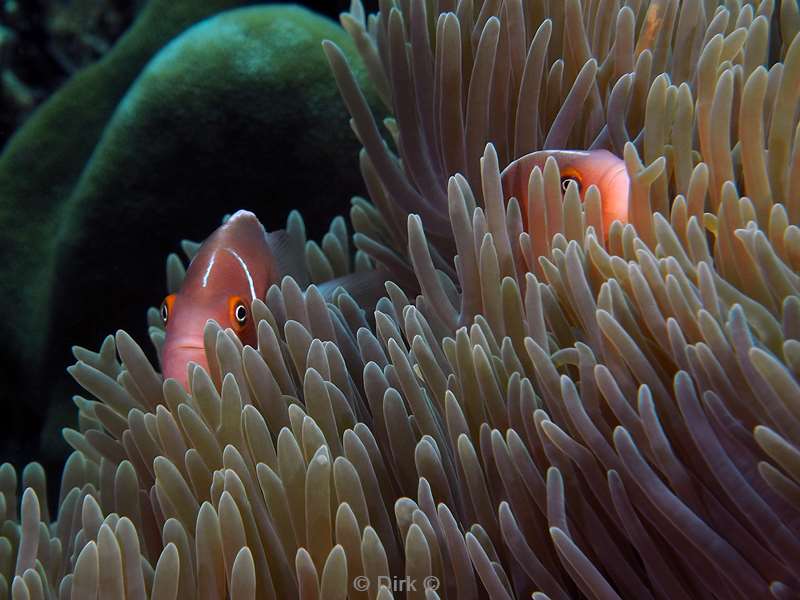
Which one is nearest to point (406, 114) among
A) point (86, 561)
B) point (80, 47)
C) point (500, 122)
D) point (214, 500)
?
point (500, 122)

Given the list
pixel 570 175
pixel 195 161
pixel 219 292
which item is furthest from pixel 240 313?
pixel 195 161

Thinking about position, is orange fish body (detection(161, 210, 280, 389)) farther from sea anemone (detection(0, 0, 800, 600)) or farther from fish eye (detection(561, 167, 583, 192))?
fish eye (detection(561, 167, 583, 192))

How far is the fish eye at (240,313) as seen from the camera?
1499 mm

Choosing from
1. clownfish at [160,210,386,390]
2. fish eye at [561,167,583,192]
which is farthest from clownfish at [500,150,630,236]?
clownfish at [160,210,386,390]

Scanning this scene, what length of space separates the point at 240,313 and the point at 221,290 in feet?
0.19

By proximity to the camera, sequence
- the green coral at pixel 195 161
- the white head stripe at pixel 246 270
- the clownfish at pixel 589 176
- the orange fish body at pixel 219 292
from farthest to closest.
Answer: the green coral at pixel 195 161
the white head stripe at pixel 246 270
the orange fish body at pixel 219 292
the clownfish at pixel 589 176

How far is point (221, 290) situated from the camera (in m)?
1.51

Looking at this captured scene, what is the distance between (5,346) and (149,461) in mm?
1886

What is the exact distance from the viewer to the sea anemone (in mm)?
915

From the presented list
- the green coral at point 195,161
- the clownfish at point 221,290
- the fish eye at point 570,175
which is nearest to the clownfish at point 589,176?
the fish eye at point 570,175

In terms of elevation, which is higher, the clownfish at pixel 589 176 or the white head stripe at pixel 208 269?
the clownfish at pixel 589 176

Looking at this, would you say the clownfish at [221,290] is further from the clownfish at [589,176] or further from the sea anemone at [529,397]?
the clownfish at [589,176]

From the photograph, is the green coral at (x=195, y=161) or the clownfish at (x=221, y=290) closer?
the clownfish at (x=221, y=290)

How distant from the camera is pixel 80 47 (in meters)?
3.76
